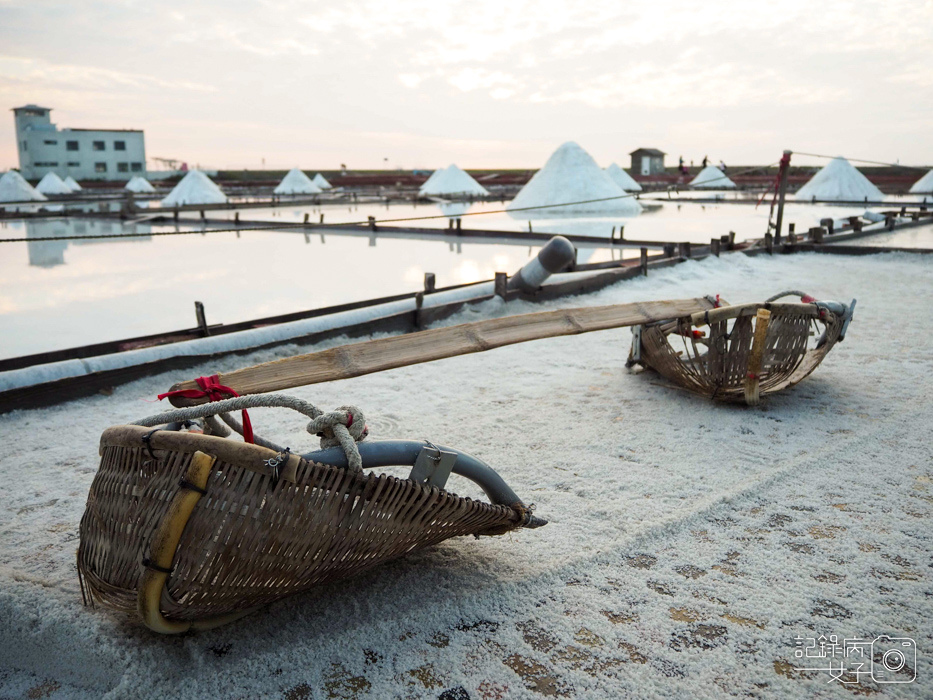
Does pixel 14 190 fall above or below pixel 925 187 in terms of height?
below

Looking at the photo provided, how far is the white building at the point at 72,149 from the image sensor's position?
40250 millimetres

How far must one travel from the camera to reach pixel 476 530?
191cm

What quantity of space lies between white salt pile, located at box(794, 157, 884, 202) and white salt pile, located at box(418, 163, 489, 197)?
1096cm

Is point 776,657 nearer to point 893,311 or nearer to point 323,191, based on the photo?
point 893,311

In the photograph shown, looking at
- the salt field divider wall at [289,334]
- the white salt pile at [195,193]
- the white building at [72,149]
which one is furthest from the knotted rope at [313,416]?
the white building at [72,149]

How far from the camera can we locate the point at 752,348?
310cm

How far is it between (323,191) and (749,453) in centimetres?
2745

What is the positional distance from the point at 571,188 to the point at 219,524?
1785 cm

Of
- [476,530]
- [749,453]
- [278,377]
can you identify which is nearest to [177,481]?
[278,377]

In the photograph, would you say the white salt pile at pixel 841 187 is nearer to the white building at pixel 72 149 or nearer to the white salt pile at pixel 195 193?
the white salt pile at pixel 195 193

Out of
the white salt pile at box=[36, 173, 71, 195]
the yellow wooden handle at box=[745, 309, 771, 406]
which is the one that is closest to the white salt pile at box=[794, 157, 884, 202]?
the yellow wooden handle at box=[745, 309, 771, 406]

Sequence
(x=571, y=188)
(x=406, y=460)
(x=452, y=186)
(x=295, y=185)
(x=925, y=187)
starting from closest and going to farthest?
(x=406, y=460) < (x=571, y=188) < (x=925, y=187) < (x=452, y=186) < (x=295, y=185)

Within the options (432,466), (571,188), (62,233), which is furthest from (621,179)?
(432,466)

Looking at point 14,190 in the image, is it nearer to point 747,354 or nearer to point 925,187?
point 747,354
